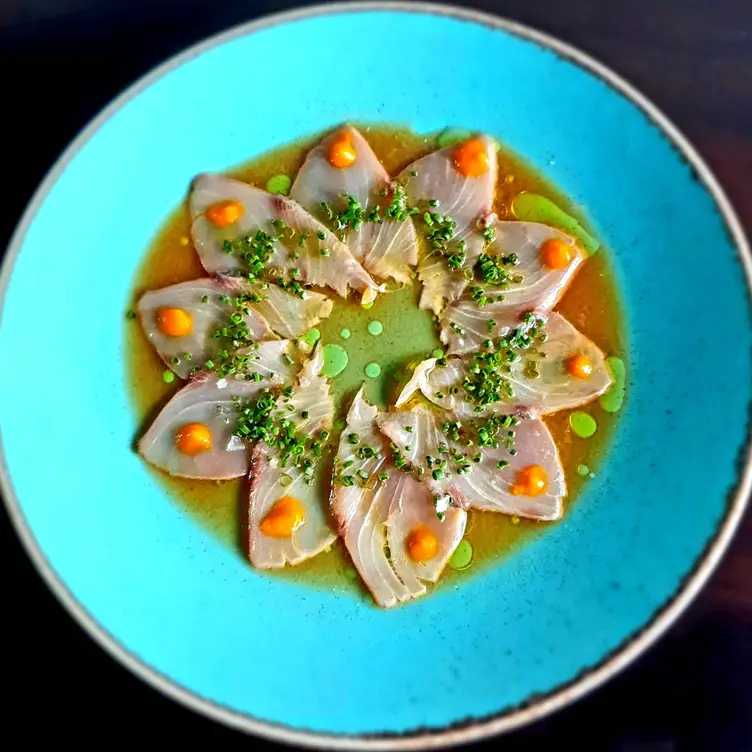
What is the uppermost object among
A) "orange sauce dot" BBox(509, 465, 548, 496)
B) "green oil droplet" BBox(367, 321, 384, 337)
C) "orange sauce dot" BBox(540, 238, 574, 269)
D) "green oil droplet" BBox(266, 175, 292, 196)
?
"green oil droplet" BBox(266, 175, 292, 196)

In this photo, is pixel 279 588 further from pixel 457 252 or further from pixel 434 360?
pixel 457 252

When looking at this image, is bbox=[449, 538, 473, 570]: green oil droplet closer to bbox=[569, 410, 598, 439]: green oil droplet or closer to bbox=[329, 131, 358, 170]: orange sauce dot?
bbox=[569, 410, 598, 439]: green oil droplet

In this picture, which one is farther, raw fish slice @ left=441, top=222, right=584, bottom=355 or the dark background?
raw fish slice @ left=441, top=222, right=584, bottom=355

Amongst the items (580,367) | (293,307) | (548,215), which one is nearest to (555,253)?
(548,215)

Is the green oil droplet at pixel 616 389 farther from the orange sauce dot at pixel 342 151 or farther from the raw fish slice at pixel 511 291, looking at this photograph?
the orange sauce dot at pixel 342 151

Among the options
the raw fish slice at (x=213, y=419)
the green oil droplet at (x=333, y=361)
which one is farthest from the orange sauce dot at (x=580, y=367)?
the raw fish slice at (x=213, y=419)

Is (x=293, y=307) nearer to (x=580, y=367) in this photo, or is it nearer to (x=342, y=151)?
(x=342, y=151)

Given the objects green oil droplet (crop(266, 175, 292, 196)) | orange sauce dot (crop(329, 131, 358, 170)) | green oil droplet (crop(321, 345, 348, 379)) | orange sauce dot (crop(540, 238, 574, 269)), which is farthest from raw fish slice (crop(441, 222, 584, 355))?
green oil droplet (crop(266, 175, 292, 196))
